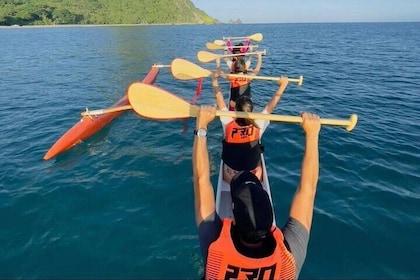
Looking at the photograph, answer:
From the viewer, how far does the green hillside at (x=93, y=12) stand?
97794 mm

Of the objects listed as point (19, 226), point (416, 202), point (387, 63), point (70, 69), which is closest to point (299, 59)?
point (387, 63)

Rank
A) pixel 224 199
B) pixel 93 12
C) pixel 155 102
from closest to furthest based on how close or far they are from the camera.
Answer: pixel 155 102 < pixel 224 199 < pixel 93 12

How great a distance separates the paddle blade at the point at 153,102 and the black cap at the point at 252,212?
2.55 metres

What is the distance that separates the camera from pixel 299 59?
1032 inches

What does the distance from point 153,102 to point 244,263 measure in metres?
3.10

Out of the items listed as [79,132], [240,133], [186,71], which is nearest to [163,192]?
[240,133]

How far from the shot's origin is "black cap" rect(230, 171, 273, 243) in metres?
2.13

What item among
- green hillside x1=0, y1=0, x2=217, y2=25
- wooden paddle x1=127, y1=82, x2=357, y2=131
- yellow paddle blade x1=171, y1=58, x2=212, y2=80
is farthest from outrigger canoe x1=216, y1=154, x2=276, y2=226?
green hillside x1=0, y1=0, x2=217, y2=25

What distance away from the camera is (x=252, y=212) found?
216cm

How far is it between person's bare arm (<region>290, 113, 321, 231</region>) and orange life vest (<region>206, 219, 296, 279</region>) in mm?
563

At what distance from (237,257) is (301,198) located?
1005mm

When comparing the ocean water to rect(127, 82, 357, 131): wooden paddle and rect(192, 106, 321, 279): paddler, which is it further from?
rect(192, 106, 321, 279): paddler

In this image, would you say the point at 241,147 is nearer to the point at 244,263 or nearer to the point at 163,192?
the point at 163,192

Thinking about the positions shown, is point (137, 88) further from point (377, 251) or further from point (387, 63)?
point (387, 63)
